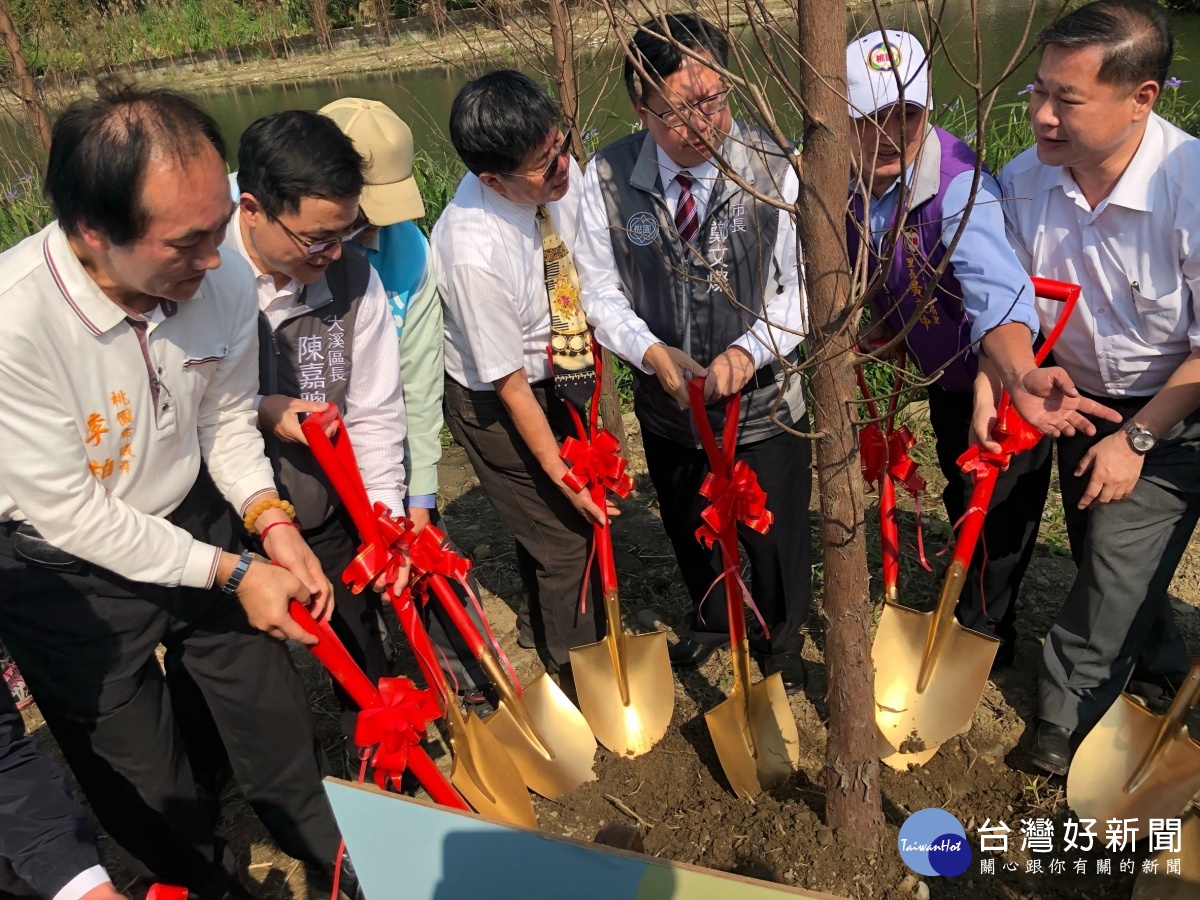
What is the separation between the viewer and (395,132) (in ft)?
7.06

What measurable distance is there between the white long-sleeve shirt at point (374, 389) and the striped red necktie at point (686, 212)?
710 millimetres

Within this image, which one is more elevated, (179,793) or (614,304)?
(614,304)

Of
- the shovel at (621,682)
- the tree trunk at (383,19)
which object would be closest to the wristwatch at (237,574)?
the shovel at (621,682)

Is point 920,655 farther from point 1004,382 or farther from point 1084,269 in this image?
point 1084,269

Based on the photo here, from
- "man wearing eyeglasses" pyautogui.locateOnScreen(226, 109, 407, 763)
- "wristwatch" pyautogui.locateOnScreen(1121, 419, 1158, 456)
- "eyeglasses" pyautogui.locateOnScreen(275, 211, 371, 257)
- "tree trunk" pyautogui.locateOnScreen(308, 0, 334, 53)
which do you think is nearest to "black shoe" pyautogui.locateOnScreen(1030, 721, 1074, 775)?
"wristwatch" pyautogui.locateOnScreen(1121, 419, 1158, 456)

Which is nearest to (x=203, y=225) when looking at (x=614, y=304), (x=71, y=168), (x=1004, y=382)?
(x=71, y=168)

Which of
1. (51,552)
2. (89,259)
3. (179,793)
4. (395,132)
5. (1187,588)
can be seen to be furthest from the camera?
(1187,588)

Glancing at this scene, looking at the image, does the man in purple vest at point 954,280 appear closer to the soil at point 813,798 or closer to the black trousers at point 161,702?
the soil at point 813,798

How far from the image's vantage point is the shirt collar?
1.54 metres

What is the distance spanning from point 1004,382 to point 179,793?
2005mm

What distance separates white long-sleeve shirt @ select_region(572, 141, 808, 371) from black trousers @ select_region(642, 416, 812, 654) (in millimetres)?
295

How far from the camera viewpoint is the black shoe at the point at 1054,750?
7.36 feet

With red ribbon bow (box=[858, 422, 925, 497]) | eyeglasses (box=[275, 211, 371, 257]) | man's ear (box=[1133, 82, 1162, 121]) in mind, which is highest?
man's ear (box=[1133, 82, 1162, 121])
